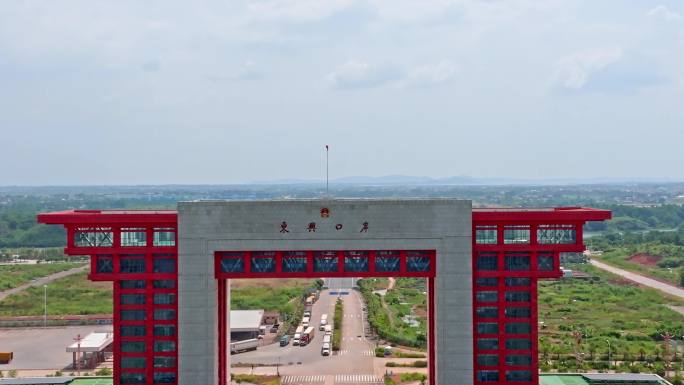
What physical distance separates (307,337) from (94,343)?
20.5 meters

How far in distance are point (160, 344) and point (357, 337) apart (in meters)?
36.5

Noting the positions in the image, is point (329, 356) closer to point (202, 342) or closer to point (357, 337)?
point (357, 337)

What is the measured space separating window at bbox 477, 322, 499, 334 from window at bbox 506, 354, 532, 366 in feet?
5.29

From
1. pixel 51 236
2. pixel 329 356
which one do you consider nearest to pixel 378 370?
pixel 329 356

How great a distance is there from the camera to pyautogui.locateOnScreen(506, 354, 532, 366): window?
37125mm

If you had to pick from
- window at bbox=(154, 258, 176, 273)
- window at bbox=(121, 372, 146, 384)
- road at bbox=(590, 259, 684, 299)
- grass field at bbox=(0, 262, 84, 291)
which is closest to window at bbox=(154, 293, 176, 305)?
window at bbox=(154, 258, 176, 273)

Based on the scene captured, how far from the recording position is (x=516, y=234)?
36781 mm

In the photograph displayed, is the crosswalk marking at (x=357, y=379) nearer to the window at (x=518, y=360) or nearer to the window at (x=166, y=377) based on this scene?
the window at (x=518, y=360)

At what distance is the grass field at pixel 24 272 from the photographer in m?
105

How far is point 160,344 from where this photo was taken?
121 ft

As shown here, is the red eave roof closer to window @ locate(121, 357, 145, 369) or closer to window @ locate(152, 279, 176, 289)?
window @ locate(152, 279, 176, 289)

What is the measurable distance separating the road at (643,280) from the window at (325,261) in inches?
2846

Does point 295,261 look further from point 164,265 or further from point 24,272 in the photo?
point 24,272

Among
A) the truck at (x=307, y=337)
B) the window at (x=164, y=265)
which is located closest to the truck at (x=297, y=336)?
the truck at (x=307, y=337)
